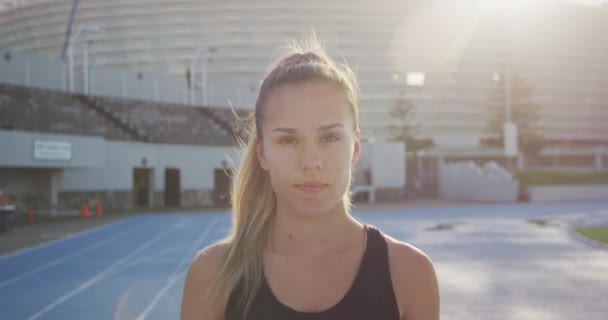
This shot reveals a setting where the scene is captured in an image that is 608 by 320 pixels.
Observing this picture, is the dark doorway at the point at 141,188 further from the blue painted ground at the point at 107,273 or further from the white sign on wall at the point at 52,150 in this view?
the blue painted ground at the point at 107,273

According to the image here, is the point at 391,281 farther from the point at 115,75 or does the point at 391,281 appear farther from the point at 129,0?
the point at 129,0

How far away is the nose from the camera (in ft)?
6.92

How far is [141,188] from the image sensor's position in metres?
38.8

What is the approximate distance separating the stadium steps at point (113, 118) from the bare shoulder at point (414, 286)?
3859cm

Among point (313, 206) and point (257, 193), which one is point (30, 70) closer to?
point (257, 193)

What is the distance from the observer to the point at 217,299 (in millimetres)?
2180

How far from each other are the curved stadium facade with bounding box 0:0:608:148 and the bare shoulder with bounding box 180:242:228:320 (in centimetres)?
7147

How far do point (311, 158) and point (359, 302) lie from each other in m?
0.55

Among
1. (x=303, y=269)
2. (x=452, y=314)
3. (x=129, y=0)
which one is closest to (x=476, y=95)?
(x=129, y=0)

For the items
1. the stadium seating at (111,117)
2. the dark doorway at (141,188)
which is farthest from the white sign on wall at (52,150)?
the dark doorway at (141,188)

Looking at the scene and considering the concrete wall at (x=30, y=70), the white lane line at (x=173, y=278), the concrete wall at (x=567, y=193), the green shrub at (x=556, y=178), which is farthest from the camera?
the green shrub at (x=556, y=178)

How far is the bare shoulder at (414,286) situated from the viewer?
83.8 inches

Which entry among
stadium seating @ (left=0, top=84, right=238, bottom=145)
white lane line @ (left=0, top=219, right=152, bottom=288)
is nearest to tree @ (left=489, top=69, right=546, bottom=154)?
stadium seating @ (left=0, top=84, right=238, bottom=145)

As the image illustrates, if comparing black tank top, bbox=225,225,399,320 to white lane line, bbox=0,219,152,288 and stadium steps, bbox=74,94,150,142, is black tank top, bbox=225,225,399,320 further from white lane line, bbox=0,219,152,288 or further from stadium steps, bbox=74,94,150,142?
stadium steps, bbox=74,94,150,142
